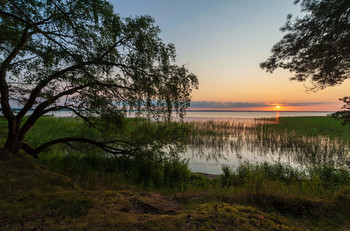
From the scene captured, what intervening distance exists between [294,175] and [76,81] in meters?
10.5

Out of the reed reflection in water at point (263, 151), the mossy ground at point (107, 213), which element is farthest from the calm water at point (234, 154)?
the mossy ground at point (107, 213)

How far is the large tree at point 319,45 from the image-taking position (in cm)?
623

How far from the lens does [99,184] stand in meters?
5.98

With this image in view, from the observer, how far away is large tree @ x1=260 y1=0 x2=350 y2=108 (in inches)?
245

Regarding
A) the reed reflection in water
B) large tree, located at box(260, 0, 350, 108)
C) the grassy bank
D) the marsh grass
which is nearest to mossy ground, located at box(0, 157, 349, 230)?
the grassy bank

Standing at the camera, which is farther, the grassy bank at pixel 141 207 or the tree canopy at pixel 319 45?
the tree canopy at pixel 319 45

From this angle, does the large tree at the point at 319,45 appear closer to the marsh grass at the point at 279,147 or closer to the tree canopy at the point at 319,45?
the tree canopy at the point at 319,45

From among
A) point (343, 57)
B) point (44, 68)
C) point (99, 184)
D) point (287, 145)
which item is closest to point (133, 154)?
point (99, 184)

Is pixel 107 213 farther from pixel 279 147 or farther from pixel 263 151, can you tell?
pixel 279 147

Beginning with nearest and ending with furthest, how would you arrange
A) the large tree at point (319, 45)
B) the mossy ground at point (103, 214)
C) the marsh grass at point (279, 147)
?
the mossy ground at point (103, 214)
the large tree at point (319, 45)
the marsh grass at point (279, 147)

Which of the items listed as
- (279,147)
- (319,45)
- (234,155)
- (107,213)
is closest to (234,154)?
(234,155)

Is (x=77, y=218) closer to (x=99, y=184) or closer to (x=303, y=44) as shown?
(x=99, y=184)

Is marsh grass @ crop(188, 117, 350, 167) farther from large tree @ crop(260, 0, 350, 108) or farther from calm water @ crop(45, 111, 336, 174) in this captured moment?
large tree @ crop(260, 0, 350, 108)

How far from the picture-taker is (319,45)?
6.95 meters
